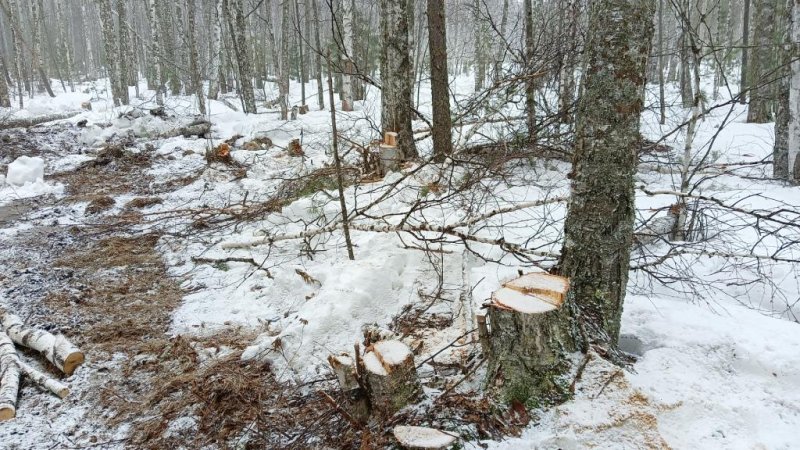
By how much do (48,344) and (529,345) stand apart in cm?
363

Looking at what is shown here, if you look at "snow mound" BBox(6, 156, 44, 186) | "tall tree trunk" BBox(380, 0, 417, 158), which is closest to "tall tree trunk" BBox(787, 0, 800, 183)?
"tall tree trunk" BBox(380, 0, 417, 158)

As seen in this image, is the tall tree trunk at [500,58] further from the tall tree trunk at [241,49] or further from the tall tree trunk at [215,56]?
the tall tree trunk at [215,56]

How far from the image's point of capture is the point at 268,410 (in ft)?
A: 9.71

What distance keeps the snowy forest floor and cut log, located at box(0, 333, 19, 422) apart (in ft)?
0.41

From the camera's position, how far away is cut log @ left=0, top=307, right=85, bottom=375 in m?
3.60

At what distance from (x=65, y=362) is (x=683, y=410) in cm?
405

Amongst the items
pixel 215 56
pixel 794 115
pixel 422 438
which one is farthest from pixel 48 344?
pixel 215 56

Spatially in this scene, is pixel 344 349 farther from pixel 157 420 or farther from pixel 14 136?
pixel 14 136

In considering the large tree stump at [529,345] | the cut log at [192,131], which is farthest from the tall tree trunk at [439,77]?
the cut log at [192,131]

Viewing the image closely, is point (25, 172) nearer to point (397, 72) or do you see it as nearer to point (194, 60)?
point (194, 60)

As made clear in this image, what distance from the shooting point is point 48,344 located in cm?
375

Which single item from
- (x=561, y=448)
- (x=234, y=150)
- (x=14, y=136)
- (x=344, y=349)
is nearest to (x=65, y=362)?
(x=344, y=349)

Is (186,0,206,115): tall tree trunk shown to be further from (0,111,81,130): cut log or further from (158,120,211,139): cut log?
(0,111,81,130): cut log

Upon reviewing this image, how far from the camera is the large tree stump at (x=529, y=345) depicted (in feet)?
8.01
